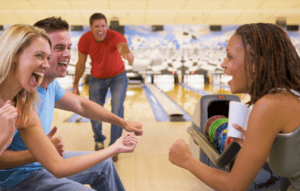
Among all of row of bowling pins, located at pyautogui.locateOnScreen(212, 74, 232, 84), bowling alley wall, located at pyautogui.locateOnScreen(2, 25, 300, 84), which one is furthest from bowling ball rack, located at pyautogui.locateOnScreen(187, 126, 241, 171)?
row of bowling pins, located at pyautogui.locateOnScreen(212, 74, 232, 84)

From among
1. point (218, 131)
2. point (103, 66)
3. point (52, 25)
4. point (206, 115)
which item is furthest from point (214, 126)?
point (103, 66)

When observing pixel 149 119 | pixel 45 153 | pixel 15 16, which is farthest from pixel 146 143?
pixel 15 16

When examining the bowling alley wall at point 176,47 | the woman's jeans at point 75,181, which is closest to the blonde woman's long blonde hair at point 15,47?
the woman's jeans at point 75,181

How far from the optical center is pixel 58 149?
105 centimetres

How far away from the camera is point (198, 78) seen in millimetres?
11461

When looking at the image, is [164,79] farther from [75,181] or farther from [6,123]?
[6,123]

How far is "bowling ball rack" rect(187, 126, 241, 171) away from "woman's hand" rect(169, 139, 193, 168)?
0.24 m

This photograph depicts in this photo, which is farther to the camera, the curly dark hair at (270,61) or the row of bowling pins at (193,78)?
the row of bowling pins at (193,78)

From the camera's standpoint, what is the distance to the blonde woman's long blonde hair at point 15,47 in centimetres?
84

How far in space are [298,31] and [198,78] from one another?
4.09 metres

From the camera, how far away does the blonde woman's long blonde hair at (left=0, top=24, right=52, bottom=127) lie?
32.9 inches

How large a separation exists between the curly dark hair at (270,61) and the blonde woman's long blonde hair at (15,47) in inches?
26.9

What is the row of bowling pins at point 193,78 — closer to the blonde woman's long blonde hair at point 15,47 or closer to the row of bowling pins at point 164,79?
the row of bowling pins at point 164,79

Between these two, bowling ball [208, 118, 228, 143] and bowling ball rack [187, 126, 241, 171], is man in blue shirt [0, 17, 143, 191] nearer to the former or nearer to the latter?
bowling ball rack [187, 126, 241, 171]
